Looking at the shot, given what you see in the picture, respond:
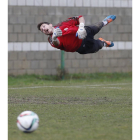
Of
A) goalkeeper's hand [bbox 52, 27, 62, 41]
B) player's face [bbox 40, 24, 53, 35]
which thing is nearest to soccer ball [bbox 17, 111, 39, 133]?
goalkeeper's hand [bbox 52, 27, 62, 41]

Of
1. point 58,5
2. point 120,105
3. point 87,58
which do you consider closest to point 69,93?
point 120,105

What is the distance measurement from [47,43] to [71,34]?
7.94 meters

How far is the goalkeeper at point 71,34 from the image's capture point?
6.75 m

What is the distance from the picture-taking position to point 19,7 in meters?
15.0

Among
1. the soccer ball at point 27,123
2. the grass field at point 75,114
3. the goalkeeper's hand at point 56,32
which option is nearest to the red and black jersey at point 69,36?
the goalkeeper's hand at point 56,32

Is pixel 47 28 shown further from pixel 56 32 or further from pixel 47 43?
pixel 47 43

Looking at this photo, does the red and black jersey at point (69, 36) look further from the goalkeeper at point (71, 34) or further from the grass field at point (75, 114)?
the grass field at point (75, 114)

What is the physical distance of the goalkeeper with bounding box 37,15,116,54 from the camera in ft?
22.1

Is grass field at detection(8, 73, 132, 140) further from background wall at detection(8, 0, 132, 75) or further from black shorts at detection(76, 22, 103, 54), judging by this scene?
background wall at detection(8, 0, 132, 75)

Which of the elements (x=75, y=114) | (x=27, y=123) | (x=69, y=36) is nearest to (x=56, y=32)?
(x=69, y=36)

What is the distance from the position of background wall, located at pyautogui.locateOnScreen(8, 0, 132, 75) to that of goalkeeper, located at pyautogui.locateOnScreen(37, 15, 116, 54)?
7.45 m

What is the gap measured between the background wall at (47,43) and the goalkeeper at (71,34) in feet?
24.5

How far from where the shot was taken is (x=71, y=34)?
7219 millimetres

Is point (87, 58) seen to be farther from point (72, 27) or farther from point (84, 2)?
point (72, 27)
